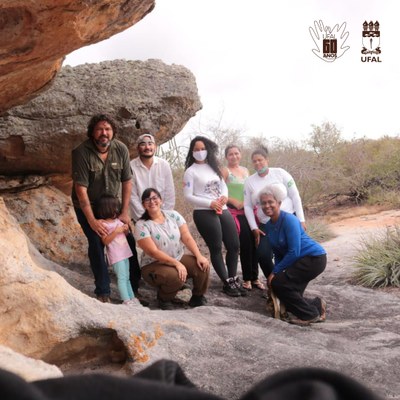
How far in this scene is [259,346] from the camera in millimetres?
3795

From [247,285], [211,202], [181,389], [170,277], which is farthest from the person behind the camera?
[247,285]

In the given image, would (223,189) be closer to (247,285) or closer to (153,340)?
(247,285)

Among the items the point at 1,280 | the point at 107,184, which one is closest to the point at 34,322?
the point at 1,280

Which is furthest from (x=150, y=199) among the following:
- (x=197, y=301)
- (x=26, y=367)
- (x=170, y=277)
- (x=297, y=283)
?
(x=26, y=367)

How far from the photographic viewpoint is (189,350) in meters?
3.61

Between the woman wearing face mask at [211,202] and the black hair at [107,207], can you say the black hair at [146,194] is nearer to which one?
the black hair at [107,207]

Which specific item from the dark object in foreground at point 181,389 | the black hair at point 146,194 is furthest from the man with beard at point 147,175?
the dark object in foreground at point 181,389

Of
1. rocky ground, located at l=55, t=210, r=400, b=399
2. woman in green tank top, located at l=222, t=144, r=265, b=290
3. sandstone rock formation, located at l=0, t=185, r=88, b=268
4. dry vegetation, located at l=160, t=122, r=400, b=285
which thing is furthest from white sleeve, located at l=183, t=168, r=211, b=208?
dry vegetation, located at l=160, t=122, r=400, b=285

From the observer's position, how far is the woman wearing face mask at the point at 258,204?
5.70m

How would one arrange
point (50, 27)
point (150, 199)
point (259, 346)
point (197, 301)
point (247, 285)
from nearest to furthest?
point (50, 27), point (259, 346), point (150, 199), point (197, 301), point (247, 285)

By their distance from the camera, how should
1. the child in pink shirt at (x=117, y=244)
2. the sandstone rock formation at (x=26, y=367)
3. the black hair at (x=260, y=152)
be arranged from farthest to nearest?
the black hair at (x=260, y=152) → the child in pink shirt at (x=117, y=244) → the sandstone rock formation at (x=26, y=367)

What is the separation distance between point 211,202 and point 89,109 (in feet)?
7.52

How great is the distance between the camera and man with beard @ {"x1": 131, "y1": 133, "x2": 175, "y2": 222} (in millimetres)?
5352

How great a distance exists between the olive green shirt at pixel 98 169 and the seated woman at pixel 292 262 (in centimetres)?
147
